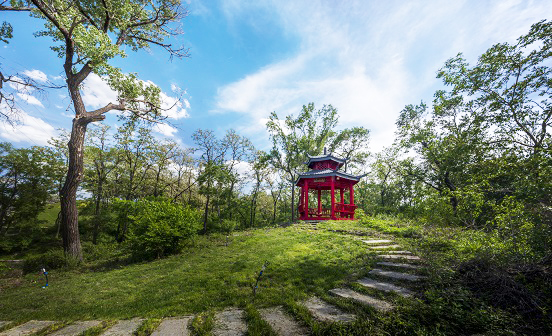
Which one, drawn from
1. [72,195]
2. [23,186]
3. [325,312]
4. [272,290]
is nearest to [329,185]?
[272,290]

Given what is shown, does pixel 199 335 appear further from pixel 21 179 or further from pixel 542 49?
pixel 21 179

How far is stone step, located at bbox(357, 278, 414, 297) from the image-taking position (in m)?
3.21

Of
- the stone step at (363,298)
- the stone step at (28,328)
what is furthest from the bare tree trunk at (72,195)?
the stone step at (363,298)

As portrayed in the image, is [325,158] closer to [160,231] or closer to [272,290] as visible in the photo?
[160,231]

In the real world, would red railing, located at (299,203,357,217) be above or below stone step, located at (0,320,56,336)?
above

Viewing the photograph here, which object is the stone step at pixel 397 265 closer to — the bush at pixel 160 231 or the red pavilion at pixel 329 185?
the bush at pixel 160 231

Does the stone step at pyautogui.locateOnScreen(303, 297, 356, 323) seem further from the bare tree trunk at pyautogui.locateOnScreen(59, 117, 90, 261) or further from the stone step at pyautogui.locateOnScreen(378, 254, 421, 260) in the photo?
the bare tree trunk at pyautogui.locateOnScreen(59, 117, 90, 261)

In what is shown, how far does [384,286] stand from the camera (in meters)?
3.54

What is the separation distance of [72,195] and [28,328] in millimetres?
6045

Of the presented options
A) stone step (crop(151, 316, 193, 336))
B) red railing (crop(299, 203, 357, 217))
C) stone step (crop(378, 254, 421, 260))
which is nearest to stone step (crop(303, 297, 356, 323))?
stone step (crop(151, 316, 193, 336))

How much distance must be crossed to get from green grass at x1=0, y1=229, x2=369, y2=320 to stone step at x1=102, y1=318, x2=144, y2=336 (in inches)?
6.6

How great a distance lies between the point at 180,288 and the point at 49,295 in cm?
330

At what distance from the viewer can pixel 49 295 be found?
4465 millimetres

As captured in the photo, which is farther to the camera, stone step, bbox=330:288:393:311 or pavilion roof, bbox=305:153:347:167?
pavilion roof, bbox=305:153:347:167
